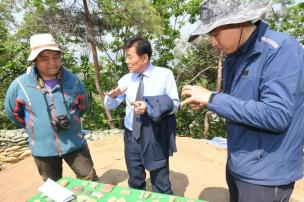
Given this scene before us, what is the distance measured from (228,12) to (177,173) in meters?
3.77

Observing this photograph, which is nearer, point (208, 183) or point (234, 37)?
point (234, 37)

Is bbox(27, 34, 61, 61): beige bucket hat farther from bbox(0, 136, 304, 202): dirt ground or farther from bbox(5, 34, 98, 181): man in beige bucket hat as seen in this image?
bbox(0, 136, 304, 202): dirt ground

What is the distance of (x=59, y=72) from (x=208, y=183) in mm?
2847

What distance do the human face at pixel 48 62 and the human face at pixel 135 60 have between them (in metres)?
0.73

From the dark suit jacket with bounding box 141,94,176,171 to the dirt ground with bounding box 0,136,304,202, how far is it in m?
1.39

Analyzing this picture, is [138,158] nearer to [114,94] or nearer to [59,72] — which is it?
[114,94]

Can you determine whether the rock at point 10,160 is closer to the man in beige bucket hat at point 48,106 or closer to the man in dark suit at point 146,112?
the man in beige bucket hat at point 48,106

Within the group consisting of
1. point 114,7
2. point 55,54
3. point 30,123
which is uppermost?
point 114,7

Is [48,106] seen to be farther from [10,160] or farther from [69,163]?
[10,160]

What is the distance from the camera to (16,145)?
6434 millimetres

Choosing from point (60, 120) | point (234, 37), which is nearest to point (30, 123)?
point (60, 120)

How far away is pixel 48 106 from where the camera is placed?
3.00 metres

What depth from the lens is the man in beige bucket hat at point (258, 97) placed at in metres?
1.45

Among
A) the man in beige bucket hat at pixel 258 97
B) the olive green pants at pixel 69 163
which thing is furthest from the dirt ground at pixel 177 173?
the man in beige bucket hat at pixel 258 97
